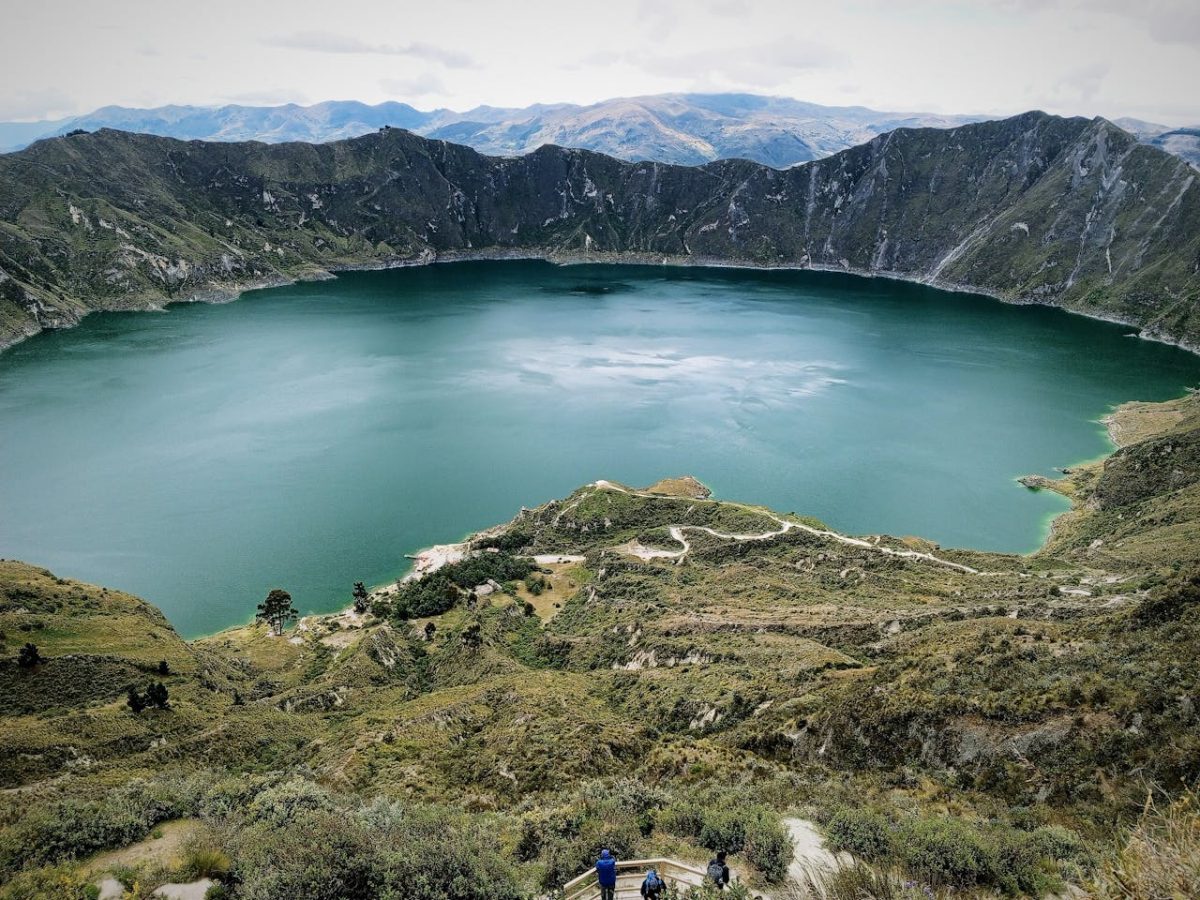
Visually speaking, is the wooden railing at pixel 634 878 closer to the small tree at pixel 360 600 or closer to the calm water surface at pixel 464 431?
the small tree at pixel 360 600

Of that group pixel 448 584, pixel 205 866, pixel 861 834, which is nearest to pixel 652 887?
pixel 861 834

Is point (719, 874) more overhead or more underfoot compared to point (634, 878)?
more overhead

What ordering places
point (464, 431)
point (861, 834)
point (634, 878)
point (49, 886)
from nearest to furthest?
1. point (634, 878)
2. point (49, 886)
3. point (861, 834)
4. point (464, 431)

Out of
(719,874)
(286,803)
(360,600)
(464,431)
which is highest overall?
(719,874)

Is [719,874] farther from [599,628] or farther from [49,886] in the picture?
[599,628]

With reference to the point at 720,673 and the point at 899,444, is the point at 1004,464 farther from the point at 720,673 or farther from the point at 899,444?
the point at 720,673

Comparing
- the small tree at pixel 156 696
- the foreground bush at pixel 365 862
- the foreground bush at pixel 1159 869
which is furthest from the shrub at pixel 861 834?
the small tree at pixel 156 696

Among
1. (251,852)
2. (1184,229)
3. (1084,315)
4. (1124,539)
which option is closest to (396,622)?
(251,852)
